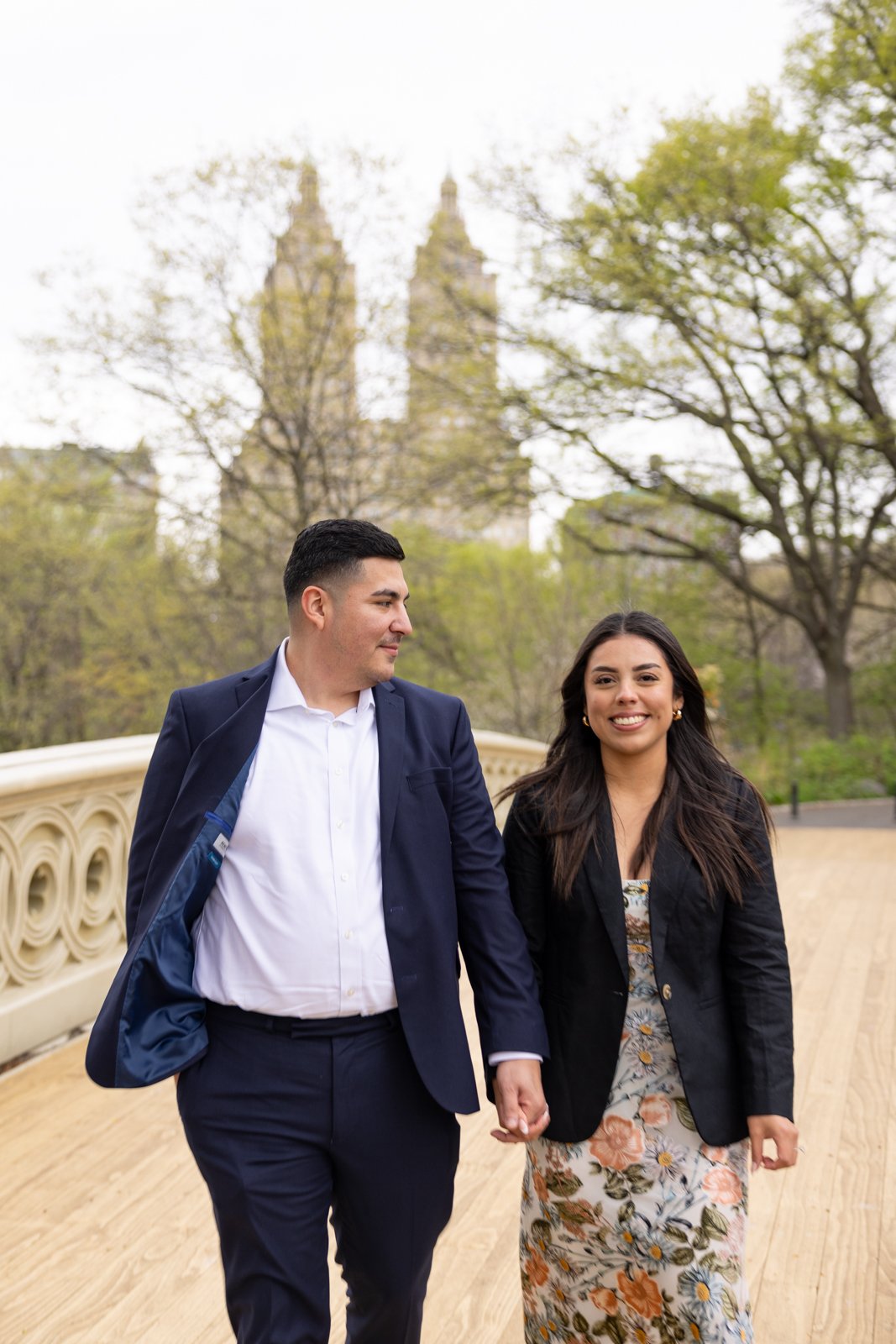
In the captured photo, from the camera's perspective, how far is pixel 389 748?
91.5 inches

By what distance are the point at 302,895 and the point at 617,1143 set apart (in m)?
0.76

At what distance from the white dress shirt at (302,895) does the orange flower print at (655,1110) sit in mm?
520

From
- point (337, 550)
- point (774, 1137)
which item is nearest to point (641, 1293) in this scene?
point (774, 1137)

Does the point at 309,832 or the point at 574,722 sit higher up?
the point at 574,722

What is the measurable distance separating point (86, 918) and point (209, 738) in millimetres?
3491

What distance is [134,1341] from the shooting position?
2.93m

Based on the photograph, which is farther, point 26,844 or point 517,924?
point 26,844

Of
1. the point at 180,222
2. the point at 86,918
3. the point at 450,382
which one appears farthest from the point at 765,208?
the point at 86,918

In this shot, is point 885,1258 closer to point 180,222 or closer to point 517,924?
point 517,924

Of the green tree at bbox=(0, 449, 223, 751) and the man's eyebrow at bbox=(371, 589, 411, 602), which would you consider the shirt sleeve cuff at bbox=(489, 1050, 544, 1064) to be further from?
the green tree at bbox=(0, 449, 223, 751)

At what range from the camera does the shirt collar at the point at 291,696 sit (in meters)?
2.36

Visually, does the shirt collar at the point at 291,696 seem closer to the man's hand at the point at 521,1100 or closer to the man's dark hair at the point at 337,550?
the man's dark hair at the point at 337,550

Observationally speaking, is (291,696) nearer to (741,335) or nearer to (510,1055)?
(510,1055)

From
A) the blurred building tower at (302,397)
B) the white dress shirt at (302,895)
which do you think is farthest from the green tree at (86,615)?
the white dress shirt at (302,895)
